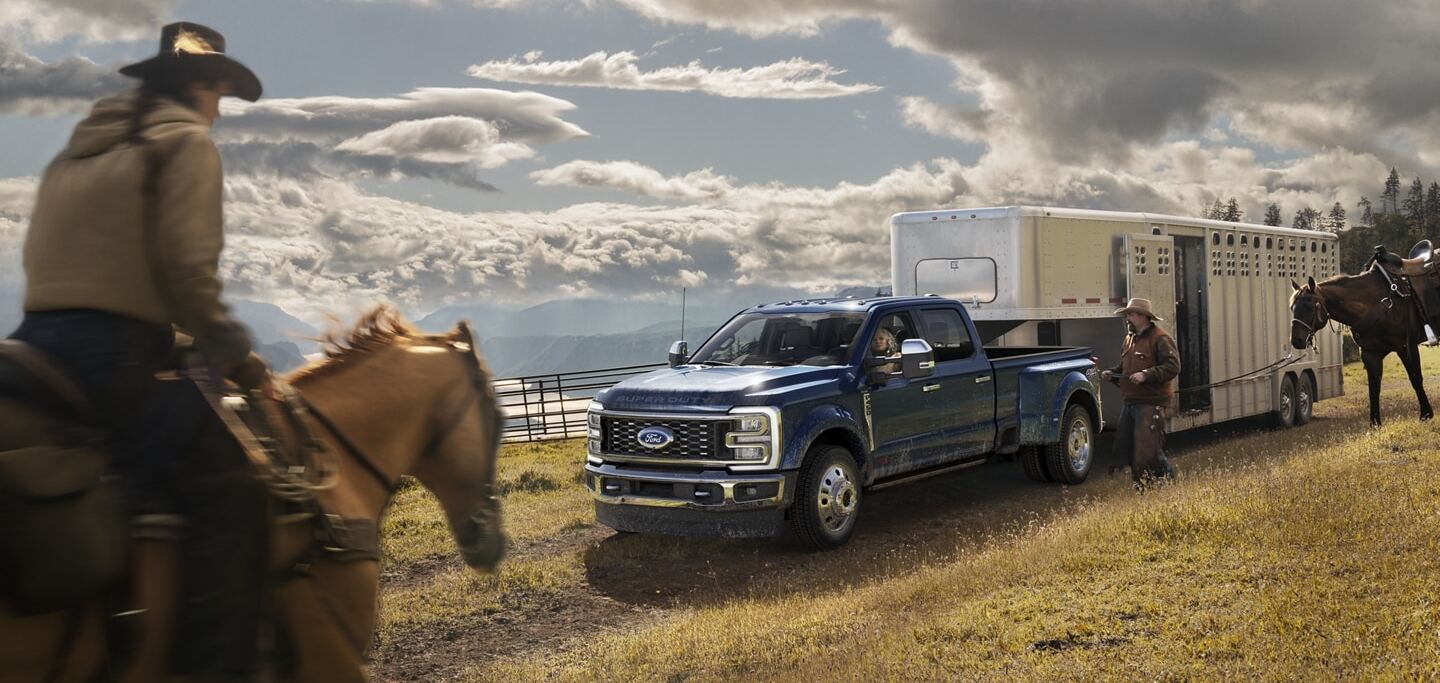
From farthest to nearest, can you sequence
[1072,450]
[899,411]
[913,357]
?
[1072,450] → [899,411] → [913,357]

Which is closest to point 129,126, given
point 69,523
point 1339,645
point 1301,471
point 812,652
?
point 69,523

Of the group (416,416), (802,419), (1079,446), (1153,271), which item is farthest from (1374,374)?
(416,416)

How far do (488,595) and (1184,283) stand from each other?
12.3m

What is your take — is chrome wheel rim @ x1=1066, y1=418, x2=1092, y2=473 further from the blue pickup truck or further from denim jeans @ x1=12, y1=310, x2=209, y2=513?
denim jeans @ x1=12, y1=310, x2=209, y2=513

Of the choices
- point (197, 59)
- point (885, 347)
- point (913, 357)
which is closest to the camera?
point (197, 59)

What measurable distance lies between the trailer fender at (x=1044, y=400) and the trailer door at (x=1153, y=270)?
3084 mm

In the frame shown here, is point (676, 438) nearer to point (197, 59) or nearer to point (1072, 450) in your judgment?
point (1072, 450)

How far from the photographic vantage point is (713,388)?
941 centimetres

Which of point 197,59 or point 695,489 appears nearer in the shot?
point 197,59

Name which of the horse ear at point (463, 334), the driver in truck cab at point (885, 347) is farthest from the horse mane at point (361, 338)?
the driver in truck cab at point (885, 347)

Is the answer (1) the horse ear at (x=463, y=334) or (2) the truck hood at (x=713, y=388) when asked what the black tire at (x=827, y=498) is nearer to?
(2) the truck hood at (x=713, y=388)

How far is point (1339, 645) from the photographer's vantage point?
5242 millimetres

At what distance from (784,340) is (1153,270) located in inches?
287

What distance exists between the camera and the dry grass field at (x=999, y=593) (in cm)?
553
